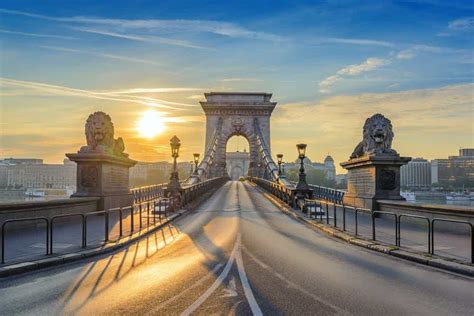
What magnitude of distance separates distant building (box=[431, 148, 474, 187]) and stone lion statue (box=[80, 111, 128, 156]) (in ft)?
129

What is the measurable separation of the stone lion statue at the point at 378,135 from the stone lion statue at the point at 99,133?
1195 centimetres

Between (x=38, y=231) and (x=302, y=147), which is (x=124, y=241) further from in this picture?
(x=302, y=147)

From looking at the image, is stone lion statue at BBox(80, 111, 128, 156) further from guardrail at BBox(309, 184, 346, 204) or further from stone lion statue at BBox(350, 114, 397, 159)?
guardrail at BBox(309, 184, 346, 204)

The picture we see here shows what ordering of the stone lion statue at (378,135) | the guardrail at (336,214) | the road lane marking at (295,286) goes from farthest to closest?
the stone lion statue at (378,135) → the guardrail at (336,214) → the road lane marking at (295,286)

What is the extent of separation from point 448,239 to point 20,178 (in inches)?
1752

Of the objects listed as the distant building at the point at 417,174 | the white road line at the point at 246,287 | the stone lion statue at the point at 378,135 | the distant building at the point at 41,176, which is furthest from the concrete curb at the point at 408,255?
the distant building at the point at 417,174

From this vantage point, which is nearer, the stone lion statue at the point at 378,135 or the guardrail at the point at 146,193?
the stone lion statue at the point at 378,135

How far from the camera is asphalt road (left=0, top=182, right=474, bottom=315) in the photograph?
22.5ft

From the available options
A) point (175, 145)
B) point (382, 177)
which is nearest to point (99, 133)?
point (175, 145)

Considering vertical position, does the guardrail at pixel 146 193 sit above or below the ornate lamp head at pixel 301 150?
below

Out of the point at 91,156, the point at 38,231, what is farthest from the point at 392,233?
the point at 91,156

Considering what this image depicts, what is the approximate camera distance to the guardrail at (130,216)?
1144 centimetres

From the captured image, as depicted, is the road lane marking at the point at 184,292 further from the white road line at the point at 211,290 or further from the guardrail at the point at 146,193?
the guardrail at the point at 146,193

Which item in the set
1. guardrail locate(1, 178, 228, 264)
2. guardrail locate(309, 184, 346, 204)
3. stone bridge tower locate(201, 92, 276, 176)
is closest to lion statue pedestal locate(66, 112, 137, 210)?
guardrail locate(1, 178, 228, 264)
